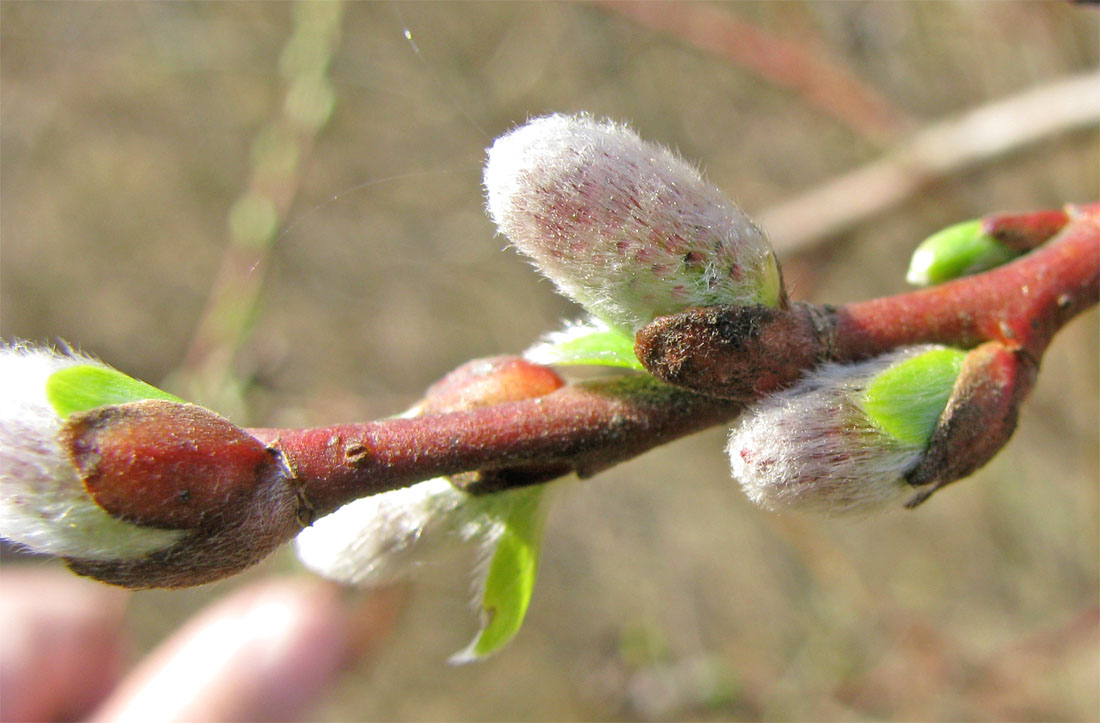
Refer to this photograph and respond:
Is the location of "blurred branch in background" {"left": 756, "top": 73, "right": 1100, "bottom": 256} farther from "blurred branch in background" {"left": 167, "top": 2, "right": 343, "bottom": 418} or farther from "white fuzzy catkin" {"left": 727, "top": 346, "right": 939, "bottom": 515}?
"white fuzzy catkin" {"left": 727, "top": 346, "right": 939, "bottom": 515}

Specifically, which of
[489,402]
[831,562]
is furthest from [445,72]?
[489,402]

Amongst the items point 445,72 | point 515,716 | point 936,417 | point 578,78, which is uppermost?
point 445,72

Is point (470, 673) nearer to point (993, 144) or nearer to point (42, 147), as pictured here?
point (993, 144)

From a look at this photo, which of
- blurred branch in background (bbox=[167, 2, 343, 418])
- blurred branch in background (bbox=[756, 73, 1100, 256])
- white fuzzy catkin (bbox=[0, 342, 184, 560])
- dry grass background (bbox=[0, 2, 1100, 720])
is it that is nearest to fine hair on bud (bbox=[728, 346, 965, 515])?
white fuzzy catkin (bbox=[0, 342, 184, 560])

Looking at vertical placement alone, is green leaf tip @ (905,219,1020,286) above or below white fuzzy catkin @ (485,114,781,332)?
below

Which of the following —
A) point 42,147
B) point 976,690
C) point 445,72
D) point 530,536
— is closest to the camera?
point 530,536

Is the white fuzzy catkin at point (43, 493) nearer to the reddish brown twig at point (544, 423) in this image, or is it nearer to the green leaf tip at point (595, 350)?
the reddish brown twig at point (544, 423)
